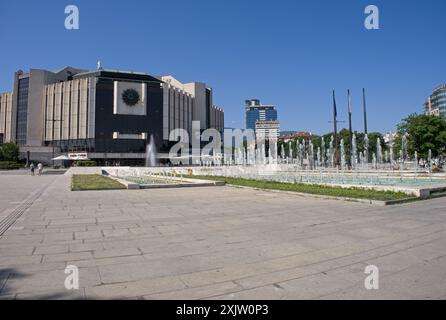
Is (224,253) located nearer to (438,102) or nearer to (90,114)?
(90,114)

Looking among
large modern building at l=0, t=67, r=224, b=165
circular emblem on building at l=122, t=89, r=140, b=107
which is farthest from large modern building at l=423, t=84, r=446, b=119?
circular emblem on building at l=122, t=89, r=140, b=107

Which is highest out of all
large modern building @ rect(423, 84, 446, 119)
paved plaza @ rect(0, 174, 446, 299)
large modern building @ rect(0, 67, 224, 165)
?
large modern building @ rect(423, 84, 446, 119)

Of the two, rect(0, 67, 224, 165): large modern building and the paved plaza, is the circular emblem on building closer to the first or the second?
rect(0, 67, 224, 165): large modern building

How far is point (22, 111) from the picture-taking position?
96.4 metres

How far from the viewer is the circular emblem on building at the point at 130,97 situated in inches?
3615

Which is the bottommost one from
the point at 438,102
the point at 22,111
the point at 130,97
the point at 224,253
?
the point at 224,253

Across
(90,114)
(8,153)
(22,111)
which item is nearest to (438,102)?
(90,114)

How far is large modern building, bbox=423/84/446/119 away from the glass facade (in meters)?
150

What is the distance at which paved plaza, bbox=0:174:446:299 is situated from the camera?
13.6 ft

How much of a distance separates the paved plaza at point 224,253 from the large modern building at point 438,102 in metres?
155

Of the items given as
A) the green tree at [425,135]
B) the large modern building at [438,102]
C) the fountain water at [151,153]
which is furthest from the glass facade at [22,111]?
the large modern building at [438,102]

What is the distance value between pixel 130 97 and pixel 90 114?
11504 millimetres

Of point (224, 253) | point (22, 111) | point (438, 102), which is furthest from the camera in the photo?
point (438, 102)

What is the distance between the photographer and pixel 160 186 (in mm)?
20375
